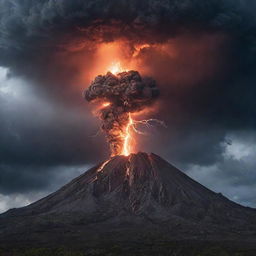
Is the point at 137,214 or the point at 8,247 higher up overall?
the point at 137,214

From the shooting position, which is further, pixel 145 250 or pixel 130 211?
pixel 130 211

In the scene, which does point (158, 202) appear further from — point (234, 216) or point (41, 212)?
point (41, 212)

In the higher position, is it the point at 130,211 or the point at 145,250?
the point at 130,211

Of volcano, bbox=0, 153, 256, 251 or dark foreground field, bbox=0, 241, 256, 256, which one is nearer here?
dark foreground field, bbox=0, 241, 256, 256

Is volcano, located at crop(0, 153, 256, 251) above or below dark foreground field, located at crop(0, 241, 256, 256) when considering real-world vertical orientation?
above

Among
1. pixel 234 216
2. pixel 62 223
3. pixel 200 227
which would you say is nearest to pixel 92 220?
pixel 62 223

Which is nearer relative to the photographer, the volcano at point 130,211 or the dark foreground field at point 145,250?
the dark foreground field at point 145,250

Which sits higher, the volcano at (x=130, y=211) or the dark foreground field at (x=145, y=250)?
the volcano at (x=130, y=211)

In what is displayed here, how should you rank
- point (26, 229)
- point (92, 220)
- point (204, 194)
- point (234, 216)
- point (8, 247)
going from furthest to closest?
point (204, 194) < point (234, 216) < point (92, 220) < point (26, 229) < point (8, 247)
